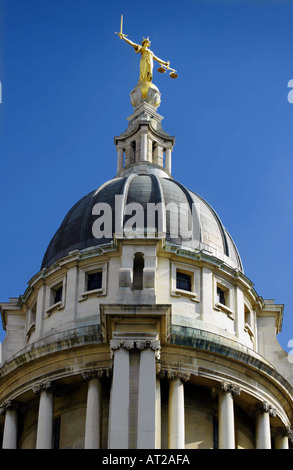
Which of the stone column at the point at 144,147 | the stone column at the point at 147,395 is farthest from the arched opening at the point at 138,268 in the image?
the stone column at the point at 144,147

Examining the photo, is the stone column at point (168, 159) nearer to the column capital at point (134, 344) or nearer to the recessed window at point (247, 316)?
the recessed window at point (247, 316)

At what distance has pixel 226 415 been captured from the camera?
195ft

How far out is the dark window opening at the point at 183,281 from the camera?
210ft

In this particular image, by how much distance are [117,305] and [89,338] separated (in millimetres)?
3402

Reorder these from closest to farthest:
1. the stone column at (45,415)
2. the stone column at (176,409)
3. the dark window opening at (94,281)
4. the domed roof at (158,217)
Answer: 1. the stone column at (176,409)
2. the stone column at (45,415)
3. the dark window opening at (94,281)
4. the domed roof at (158,217)

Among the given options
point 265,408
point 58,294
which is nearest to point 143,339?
point 265,408

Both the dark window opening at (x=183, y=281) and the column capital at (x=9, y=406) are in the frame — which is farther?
the dark window opening at (x=183, y=281)

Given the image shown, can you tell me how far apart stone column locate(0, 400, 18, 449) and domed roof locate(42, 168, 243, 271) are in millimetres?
8528

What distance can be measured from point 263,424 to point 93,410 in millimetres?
8584

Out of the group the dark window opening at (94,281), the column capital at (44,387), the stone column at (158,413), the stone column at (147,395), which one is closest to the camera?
the stone column at (147,395)

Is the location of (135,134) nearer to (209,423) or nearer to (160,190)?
(160,190)

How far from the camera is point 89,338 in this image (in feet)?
198

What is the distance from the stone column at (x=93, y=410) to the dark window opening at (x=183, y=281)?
279 inches

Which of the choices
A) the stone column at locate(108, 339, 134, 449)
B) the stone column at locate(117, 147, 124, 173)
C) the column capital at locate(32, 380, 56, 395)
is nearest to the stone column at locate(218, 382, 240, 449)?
the stone column at locate(108, 339, 134, 449)
